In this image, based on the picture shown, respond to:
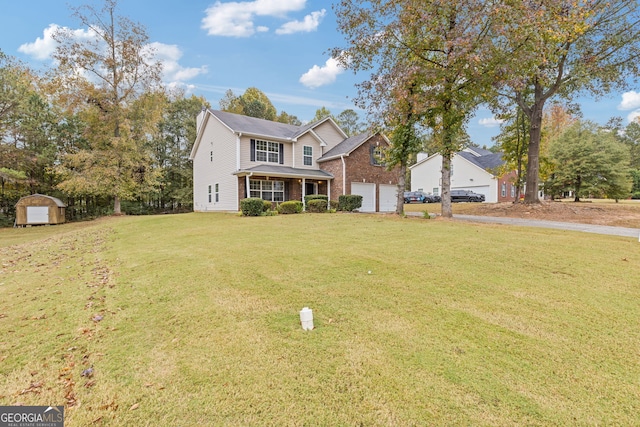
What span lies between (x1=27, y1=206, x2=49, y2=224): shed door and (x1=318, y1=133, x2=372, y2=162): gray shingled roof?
64.7ft

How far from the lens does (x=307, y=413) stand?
1980mm

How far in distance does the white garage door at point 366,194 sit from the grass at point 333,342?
1569cm

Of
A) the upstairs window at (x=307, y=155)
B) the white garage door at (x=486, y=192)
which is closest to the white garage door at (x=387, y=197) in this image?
the upstairs window at (x=307, y=155)

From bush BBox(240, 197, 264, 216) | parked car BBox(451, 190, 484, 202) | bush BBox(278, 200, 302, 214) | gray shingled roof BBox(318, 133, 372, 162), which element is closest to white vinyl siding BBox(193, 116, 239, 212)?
bush BBox(240, 197, 264, 216)

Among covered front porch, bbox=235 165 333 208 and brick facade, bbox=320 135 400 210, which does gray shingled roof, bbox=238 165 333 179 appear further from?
brick facade, bbox=320 135 400 210

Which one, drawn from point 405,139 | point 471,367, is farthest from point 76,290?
point 405,139

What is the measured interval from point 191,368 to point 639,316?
4.85 meters

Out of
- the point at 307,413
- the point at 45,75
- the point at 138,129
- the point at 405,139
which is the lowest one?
the point at 307,413

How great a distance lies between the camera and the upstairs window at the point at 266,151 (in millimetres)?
19578

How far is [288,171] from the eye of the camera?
19438 millimetres

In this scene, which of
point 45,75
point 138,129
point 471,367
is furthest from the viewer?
point 138,129

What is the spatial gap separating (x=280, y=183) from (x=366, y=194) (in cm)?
638

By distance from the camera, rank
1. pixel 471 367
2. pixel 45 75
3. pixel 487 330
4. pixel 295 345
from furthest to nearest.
→ pixel 45 75 → pixel 487 330 → pixel 295 345 → pixel 471 367

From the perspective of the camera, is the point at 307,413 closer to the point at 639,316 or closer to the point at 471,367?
the point at 471,367
